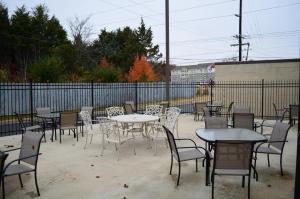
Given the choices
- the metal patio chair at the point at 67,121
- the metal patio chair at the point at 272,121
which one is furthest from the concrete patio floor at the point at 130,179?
the metal patio chair at the point at 272,121

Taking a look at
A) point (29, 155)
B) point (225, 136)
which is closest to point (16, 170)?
point (29, 155)

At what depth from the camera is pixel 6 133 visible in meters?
9.75

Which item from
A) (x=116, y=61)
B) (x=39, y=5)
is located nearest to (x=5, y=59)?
(x=39, y=5)

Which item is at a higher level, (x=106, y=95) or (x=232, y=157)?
(x=106, y=95)

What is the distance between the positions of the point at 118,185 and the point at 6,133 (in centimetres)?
682

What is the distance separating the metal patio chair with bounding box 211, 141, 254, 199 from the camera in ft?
12.2

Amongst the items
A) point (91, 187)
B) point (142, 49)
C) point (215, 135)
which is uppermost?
point (142, 49)

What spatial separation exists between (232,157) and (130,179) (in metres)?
1.91

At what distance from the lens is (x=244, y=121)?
250 inches

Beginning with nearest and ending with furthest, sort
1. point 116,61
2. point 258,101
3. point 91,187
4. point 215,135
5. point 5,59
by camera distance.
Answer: point 91,187 → point 215,135 → point 258,101 → point 5,59 → point 116,61

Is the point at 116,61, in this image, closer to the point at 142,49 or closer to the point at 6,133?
the point at 142,49

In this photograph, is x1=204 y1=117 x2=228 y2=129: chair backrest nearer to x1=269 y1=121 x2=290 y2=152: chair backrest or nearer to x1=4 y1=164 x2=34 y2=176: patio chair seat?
x1=269 y1=121 x2=290 y2=152: chair backrest

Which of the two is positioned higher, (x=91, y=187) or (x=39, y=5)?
(x=39, y=5)

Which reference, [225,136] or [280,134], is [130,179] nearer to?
[225,136]
